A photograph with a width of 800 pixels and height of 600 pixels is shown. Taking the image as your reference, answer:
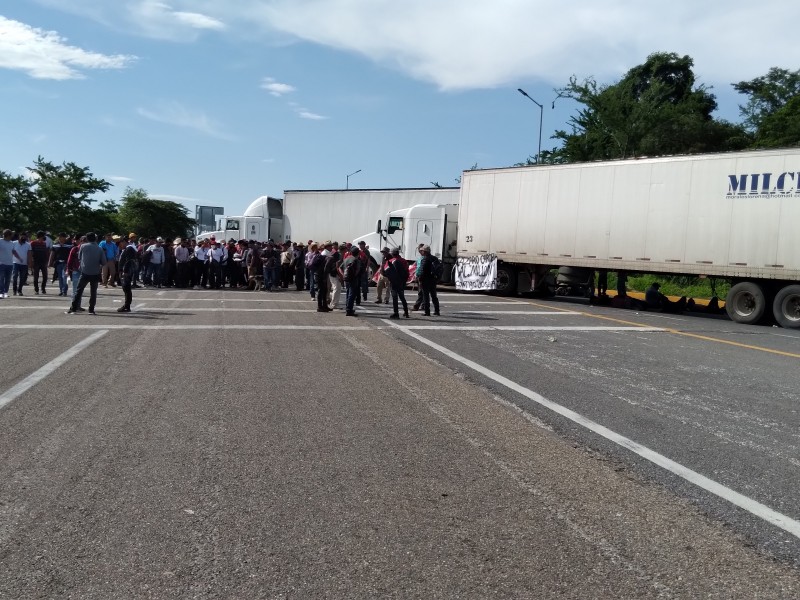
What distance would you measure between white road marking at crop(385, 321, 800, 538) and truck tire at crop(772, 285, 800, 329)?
450 inches

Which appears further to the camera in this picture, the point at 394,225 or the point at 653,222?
the point at 394,225

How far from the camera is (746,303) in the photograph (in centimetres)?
1938

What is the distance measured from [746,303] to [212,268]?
16797mm

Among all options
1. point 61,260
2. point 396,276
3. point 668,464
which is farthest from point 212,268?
point 668,464

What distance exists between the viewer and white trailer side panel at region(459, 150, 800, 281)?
18359 mm

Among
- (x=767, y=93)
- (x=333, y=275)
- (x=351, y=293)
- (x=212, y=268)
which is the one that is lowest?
(x=351, y=293)

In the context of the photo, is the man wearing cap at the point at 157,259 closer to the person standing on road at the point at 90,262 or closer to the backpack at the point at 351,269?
the person standing on road at the point at 90,262

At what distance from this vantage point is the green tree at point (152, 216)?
8731 centimetres

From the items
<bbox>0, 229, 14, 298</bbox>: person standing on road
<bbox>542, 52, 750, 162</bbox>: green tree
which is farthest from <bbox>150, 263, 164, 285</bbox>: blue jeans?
<bbox>542, 52, 750, 162</bbox>: green tree

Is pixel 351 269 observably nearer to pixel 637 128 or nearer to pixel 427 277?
pixel 427 277

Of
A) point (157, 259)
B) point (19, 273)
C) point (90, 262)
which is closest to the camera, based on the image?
point (90, 262)

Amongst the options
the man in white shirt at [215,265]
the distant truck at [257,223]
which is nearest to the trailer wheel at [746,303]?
the man in white shirt at [215,265]

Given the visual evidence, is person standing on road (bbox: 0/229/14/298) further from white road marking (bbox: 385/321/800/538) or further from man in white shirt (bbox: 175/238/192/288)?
white road marking (bbox: 385/321/800/538)

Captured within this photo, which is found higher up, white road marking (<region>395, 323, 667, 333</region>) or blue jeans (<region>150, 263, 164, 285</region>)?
blue jeans (<region>150, 263, 164, 285</region>)
